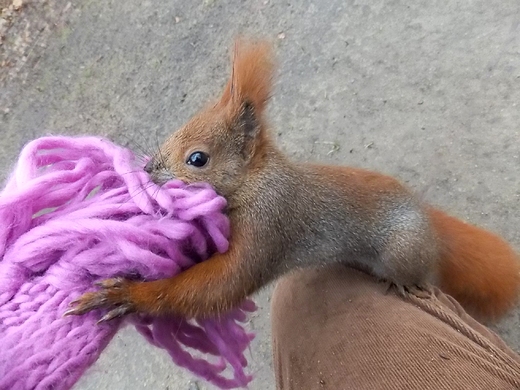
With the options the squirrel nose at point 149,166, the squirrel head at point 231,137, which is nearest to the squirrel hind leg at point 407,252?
the squirrel head at point 231,137

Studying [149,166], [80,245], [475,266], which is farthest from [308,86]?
[80,245]

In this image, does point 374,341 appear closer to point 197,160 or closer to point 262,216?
point 262,216

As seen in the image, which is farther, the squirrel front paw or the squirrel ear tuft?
the squirrel ear tuft

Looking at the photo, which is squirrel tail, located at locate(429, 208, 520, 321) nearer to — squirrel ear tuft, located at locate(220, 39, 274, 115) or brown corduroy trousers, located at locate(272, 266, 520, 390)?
brown corduroy trousers, located at locate(272, 266, 520, 390)

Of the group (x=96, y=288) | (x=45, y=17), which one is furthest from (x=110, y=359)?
(x=45, y=17)

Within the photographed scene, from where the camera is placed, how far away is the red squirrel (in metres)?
0.85

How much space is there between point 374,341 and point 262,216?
268 millimetres

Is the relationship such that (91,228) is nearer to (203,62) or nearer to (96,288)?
(96,288)

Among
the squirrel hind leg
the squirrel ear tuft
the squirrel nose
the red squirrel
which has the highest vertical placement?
the squirrel ear tuft

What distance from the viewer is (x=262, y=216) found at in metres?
0.93

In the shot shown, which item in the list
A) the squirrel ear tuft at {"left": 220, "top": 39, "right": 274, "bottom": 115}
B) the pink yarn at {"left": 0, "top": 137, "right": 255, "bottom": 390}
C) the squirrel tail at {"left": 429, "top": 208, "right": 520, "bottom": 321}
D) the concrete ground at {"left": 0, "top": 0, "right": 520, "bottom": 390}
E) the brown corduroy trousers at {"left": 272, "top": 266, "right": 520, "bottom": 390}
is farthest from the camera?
the concrete ground at {"left": 0, "top": 0, "right": 520, "bottom": 390}

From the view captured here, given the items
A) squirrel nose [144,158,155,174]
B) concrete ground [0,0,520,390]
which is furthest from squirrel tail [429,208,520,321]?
squirrel nose [144,158,155,174]

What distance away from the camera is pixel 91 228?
76 centimetres

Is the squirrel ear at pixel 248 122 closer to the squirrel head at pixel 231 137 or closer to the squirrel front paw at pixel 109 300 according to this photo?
the squirrel head at pixel 231 137
